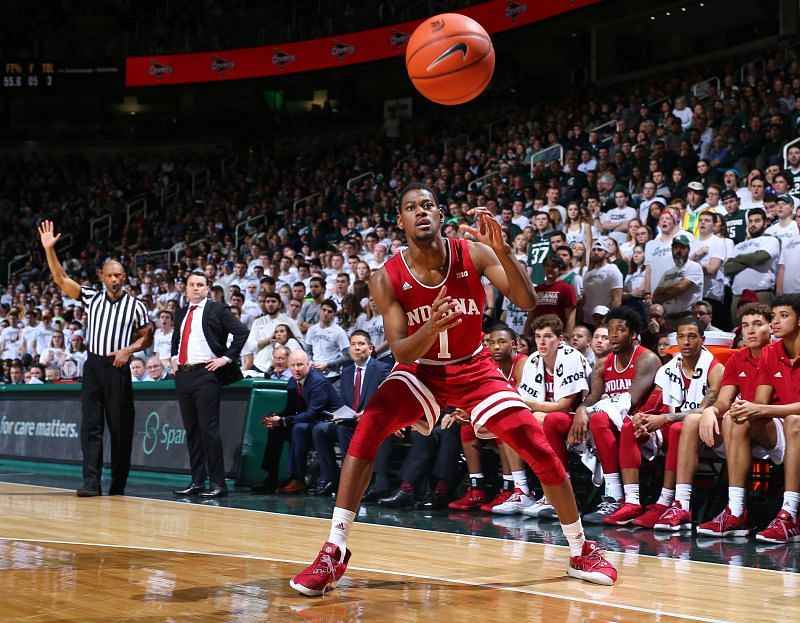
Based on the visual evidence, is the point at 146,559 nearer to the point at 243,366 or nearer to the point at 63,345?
the point at 243,366

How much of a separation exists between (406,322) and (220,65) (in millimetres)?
22134

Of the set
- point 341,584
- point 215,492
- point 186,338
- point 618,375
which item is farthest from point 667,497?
point 186,338

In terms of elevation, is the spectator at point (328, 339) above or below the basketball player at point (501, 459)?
above

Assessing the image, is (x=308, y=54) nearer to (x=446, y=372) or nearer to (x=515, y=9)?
(x=515, y=9)

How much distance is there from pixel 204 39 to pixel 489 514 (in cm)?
2108

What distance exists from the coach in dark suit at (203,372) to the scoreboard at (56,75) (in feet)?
63.7

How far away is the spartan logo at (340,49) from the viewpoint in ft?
76.3

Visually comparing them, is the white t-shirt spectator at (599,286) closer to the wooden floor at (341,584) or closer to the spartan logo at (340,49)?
the wooden floor at (341,584)

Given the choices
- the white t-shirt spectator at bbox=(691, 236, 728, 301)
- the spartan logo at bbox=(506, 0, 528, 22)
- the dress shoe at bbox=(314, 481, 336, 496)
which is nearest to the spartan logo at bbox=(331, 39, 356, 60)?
the spartan logo at bbox=(506, 0, 528, 22)

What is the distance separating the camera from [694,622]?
3.67 metres

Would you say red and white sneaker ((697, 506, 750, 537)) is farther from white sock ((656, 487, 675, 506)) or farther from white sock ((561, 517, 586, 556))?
white sock ((561, 517, 586, 556))

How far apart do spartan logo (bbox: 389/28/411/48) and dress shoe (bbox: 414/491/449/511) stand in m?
15.8

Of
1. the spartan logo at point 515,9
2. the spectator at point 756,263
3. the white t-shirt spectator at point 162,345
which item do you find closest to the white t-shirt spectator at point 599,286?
the spectator at point 756,263

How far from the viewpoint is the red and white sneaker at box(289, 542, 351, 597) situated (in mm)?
4137
